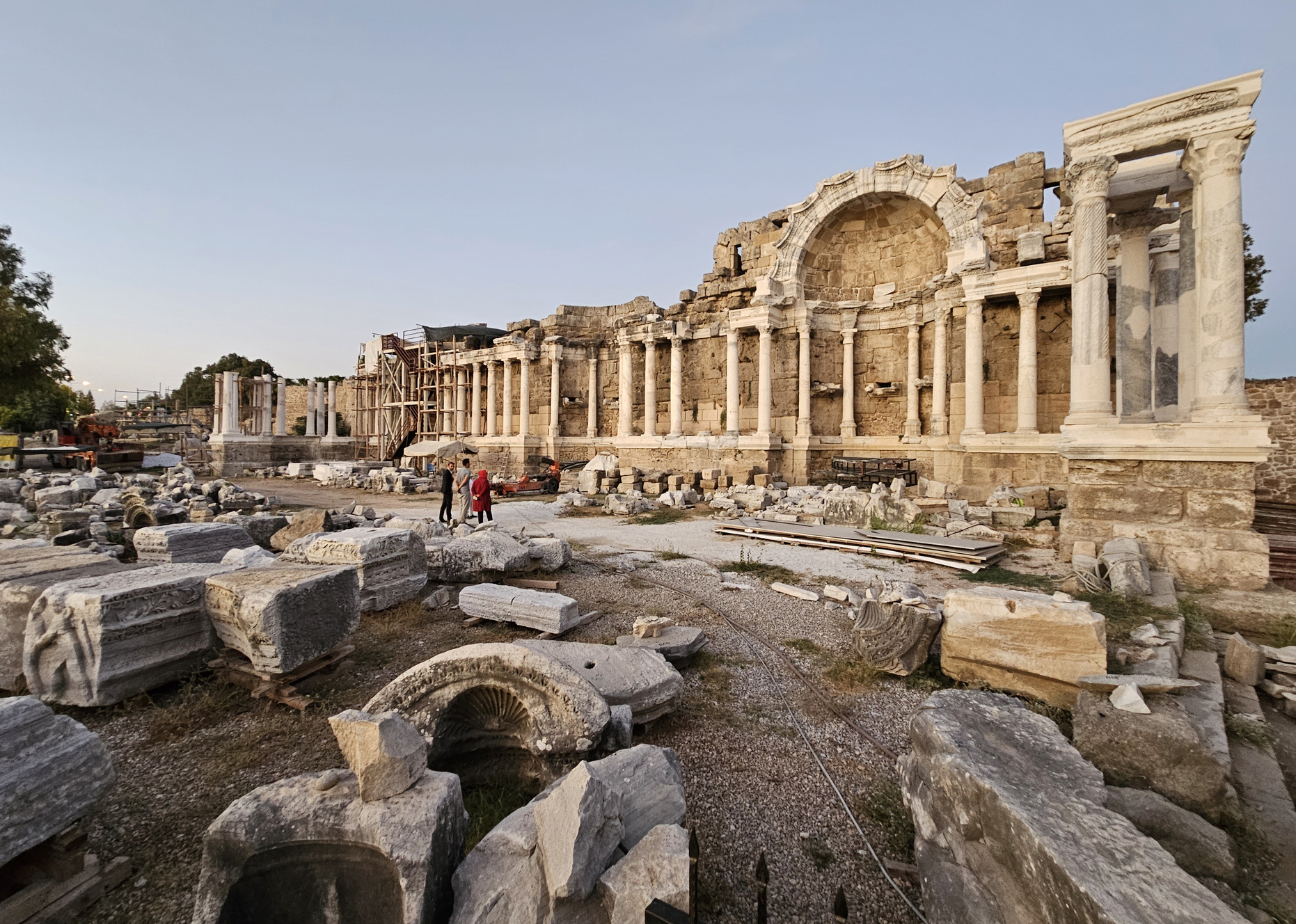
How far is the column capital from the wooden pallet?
33.0ft

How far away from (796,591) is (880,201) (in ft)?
45.8

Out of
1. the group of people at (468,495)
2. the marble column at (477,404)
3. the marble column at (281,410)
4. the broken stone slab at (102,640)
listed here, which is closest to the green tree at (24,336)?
the marble column at (281,410)

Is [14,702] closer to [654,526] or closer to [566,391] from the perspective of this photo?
[654,526]

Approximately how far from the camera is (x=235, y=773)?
2879mm

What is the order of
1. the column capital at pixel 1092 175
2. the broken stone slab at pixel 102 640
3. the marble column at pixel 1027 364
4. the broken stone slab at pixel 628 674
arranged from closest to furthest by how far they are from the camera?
1. the broken stone slab at pixel 628 674
2. the broken stone slab at pixel 102 640
3. the column capital at pixel 1092 175
4. the marble column at pixel 1027 364

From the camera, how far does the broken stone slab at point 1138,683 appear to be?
2955 millimetres

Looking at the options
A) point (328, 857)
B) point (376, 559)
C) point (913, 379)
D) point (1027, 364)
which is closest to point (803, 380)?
point (913, 379)

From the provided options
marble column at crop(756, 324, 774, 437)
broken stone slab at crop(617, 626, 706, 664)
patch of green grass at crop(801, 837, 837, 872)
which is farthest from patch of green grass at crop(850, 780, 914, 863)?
marble column at crop(756, 324, 774, 437)

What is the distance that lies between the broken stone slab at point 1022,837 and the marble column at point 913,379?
13.4 meters

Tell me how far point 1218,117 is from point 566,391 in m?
18.7

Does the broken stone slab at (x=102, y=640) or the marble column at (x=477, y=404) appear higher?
the marble column at (x=477, y=404)

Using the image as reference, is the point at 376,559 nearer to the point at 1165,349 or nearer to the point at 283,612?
the point at 283,612

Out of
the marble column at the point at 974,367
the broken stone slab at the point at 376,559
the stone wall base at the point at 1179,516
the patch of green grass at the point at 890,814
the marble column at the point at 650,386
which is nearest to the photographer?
the patch of green grass at the point at 890,814

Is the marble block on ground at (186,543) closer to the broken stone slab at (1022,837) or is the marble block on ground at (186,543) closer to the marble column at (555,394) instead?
the broken stone slab at (1022,837)
